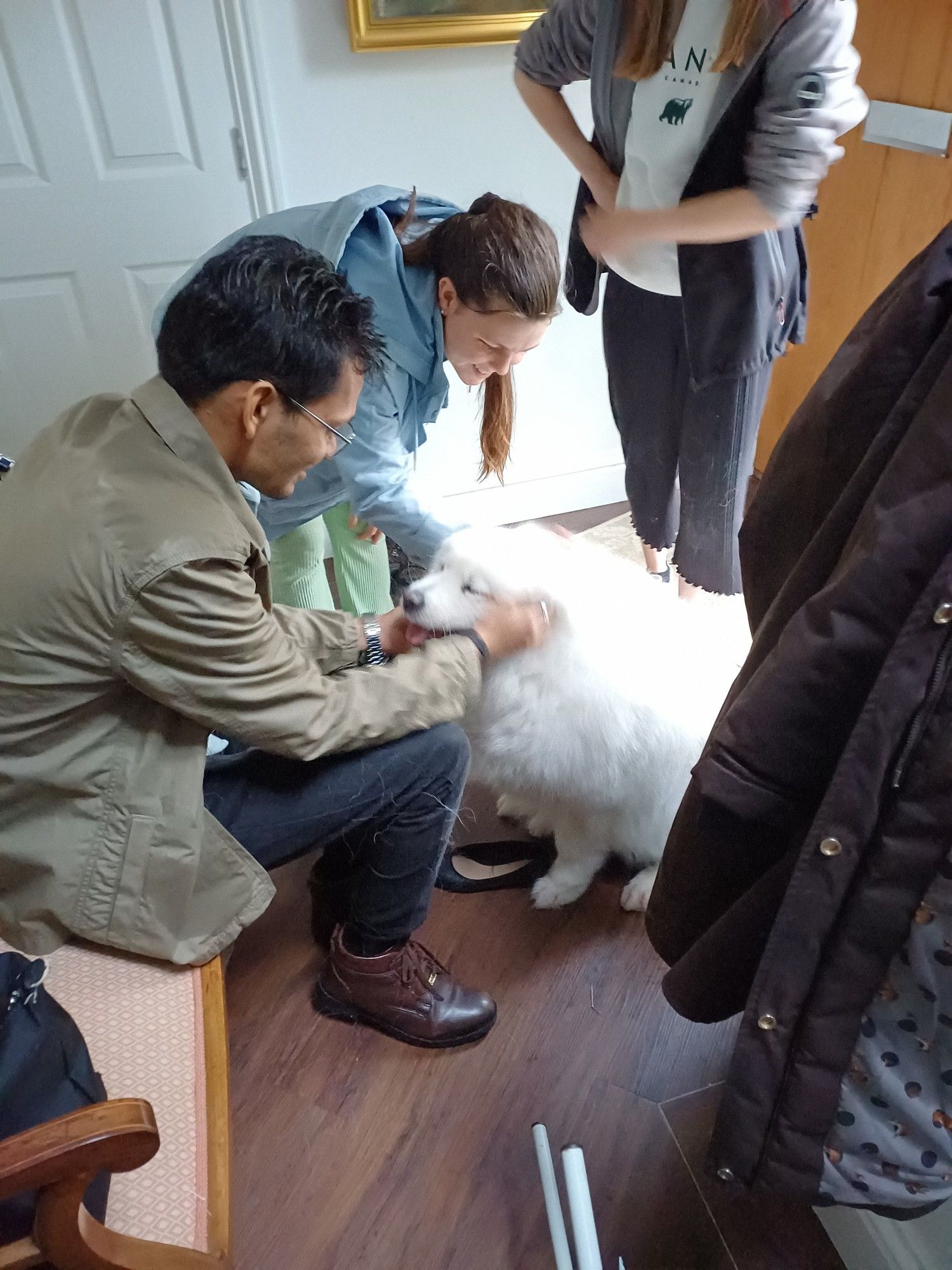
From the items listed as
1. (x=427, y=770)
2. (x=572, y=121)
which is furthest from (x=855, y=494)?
(x=572, y=121)

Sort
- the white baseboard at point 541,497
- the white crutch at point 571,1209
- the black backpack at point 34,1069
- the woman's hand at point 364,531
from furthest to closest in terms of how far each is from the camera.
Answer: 1. the white baseboard at point 541,497
2. the woman's hand at point 364,531
3. the white crutch at point 571,1209
4. the black backpack at point 34,1069

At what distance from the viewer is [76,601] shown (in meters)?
0.95

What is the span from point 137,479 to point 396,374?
679mm

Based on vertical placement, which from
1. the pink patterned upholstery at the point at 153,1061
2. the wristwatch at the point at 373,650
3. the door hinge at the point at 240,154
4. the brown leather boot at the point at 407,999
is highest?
the door hinge at the point at 240,154

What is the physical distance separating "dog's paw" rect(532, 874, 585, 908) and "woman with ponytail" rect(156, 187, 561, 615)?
664 millimetres

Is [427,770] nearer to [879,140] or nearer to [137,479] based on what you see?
[137,479]

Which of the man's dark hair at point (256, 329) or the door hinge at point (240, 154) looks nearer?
the man's dark hair at point (256, 329)

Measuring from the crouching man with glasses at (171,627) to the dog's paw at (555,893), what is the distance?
2.04 feet

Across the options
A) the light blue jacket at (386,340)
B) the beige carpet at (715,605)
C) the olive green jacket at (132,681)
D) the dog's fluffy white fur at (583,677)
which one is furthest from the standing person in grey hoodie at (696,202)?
the olive green jacket at (132,681)

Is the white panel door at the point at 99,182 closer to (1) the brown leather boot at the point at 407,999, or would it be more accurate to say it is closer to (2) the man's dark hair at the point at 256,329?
(2) the man's dark hair at the point at 256,329

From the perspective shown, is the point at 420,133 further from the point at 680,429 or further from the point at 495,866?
the point at 495,866

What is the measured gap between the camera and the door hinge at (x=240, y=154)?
7.21 feet

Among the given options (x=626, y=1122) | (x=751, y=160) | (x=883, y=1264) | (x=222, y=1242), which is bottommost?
(x=626, y=1122)

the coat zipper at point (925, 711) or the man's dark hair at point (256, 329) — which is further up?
the man's dark hair at point (256, 329)
